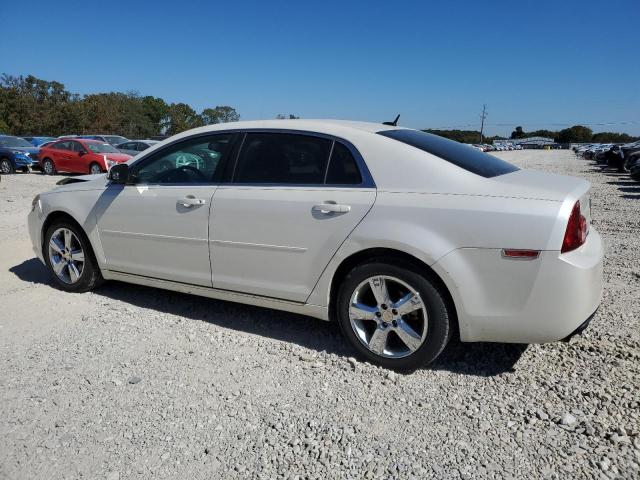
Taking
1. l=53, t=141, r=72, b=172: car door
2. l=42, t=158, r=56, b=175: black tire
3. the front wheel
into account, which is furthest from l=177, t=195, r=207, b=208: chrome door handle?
l=42, t=158, r=56, b=175: black tire

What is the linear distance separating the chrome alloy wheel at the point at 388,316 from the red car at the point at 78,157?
16.3m

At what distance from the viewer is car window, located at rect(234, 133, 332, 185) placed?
3.52 meters

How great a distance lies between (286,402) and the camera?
2.96 metres

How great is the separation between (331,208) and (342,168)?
1.02 feet

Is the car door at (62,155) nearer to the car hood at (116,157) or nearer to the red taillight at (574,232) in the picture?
the car hood at (116,157)

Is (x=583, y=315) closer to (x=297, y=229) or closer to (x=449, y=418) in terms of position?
(x=449, y=418)

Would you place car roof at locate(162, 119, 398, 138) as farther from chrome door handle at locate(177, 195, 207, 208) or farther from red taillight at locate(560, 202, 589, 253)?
red taillight at locate(560, 202, 589, 253)

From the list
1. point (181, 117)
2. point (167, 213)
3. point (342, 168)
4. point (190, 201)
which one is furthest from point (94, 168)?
point (181, 117)

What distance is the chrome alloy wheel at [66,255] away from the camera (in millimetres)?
4738

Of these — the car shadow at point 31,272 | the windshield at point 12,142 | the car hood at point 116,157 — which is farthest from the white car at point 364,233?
the windshield at point 12,142

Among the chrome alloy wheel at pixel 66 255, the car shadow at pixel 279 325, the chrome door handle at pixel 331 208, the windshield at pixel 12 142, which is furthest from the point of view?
the windshield at pixel 12 142

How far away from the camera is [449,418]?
109 inches

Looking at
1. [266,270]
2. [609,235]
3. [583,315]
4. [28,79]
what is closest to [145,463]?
[266,270]

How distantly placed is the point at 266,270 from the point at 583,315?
6.68 feet
